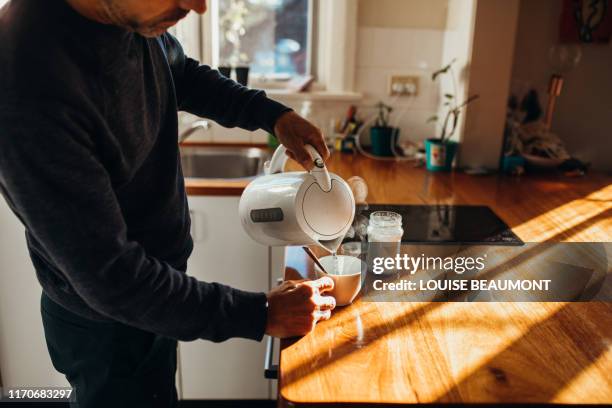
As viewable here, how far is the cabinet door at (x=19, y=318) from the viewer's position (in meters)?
1.77

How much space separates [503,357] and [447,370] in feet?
0.32

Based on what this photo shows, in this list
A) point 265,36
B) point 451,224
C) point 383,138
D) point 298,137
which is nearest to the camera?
point 298,137

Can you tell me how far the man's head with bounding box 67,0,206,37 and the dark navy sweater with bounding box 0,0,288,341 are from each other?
0.02 metres

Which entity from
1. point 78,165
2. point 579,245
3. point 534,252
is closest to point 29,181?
point 78,165

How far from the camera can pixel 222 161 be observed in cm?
222

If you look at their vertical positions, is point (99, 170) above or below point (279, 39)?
below

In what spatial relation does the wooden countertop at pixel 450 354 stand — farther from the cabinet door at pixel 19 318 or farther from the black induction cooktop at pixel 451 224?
the cabinet door at pixel 19 318

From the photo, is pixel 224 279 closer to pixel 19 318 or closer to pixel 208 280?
pixel 208 280

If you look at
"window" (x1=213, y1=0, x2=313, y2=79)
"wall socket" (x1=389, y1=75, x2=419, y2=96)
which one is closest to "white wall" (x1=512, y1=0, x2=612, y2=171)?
"wall socket" (x1=389, y1=75, x2=419, y2=96)

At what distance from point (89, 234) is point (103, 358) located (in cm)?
39

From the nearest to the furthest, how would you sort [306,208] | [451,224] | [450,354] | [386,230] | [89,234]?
[89,234] → [450,354] → [306,208] → [386,230] → [451,224]

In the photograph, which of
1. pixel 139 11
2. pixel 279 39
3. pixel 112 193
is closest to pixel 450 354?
pixel 112 193

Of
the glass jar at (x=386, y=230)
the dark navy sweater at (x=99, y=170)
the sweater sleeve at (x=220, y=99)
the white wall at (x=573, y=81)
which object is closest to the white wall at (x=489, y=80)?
the white wall at (x=573, y=81)

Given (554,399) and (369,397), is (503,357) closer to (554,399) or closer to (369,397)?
(554,399)
